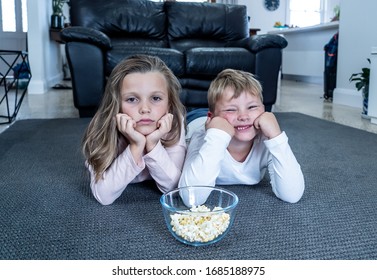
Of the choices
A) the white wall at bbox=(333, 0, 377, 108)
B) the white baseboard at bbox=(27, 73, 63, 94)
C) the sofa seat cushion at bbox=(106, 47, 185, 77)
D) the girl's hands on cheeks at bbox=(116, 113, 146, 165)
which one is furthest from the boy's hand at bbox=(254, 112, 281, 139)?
the white baseboard at bbox=(27, 73, 63, 94)

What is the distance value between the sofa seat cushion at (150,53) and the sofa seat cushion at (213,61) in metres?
0.05

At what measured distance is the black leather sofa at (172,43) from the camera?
8.06ft

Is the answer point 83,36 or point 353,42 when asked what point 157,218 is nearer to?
point 83,36

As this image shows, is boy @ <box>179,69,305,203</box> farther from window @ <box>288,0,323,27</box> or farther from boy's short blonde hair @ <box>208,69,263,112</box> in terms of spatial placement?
window @ <box>288,0,323,27</box>

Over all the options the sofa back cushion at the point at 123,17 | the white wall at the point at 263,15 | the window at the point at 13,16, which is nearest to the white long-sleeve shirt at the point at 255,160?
the sofa back cushion at the point at 123,17

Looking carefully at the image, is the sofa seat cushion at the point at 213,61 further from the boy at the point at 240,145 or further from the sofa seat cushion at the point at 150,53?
the boy at the point at 240,145

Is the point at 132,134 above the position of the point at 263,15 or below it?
below

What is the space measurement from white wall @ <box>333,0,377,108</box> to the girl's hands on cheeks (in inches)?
107

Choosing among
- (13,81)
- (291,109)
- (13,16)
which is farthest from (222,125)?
(13,16)

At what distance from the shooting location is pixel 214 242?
2.55 ft

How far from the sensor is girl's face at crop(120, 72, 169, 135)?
3.13ft

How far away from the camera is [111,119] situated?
1.00m

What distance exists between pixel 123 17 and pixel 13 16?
3544mm

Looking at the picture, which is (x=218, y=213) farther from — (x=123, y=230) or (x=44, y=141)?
(x=44, y=141)
